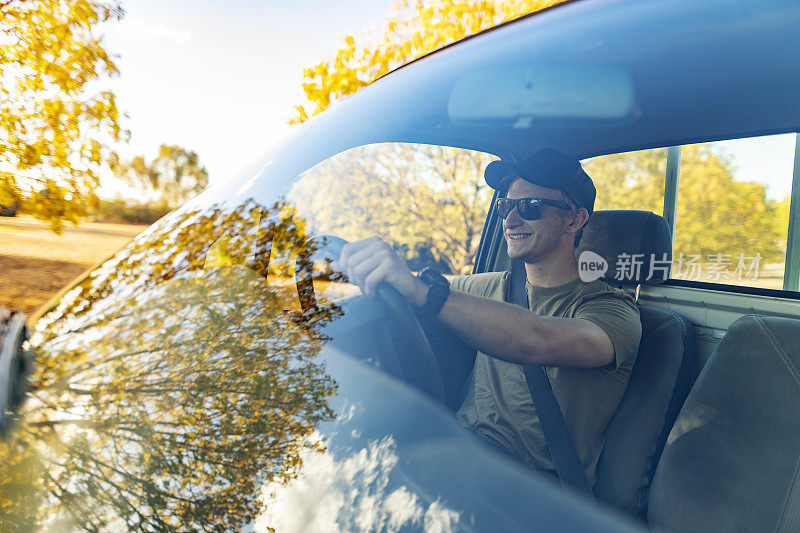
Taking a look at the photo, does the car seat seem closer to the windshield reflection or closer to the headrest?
the headrest

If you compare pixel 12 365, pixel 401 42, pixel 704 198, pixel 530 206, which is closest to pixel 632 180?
pixel 704 198

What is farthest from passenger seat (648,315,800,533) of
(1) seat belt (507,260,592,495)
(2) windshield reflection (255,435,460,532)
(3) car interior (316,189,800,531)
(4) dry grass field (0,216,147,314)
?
(4) dry grass field (0,216,147,314)

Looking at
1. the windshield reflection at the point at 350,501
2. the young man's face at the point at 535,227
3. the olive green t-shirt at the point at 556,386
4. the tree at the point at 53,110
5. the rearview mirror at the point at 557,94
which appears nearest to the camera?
the windshield reflection at the point at 350,501

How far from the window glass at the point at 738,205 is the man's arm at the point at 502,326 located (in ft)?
0.92

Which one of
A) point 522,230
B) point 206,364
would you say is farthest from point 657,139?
point 206,364

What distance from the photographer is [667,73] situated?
3.67ft

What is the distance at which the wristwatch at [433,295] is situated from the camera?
38.2 inches

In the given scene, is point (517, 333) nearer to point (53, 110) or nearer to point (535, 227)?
point (535, 227)

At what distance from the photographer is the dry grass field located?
25.0ft

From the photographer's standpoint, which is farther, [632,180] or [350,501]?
[632,180]

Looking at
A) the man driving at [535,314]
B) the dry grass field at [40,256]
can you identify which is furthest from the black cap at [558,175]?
the dry grass field at [40,256]

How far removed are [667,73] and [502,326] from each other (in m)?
0.61

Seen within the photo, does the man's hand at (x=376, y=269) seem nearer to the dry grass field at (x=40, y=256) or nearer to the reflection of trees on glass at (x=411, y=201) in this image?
the reflection of trees on glass at (x=411, y=201)

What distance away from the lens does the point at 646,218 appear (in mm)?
1161
